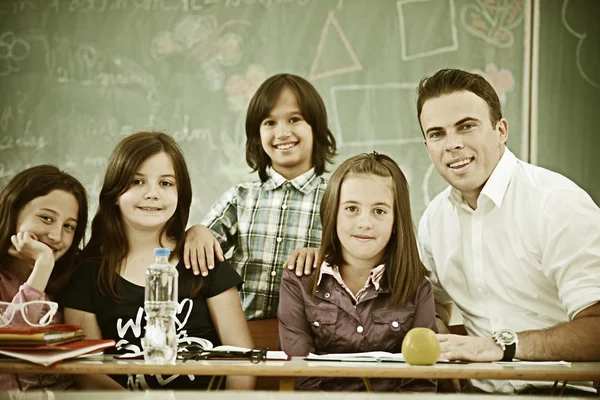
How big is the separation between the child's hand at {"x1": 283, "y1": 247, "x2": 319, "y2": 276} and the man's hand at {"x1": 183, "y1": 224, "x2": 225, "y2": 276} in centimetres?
25

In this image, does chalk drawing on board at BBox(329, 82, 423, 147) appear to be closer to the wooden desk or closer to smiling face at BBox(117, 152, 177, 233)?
smiling face at BBox(117, 152, 177, 233)

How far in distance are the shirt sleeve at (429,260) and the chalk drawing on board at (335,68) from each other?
1.24 meters

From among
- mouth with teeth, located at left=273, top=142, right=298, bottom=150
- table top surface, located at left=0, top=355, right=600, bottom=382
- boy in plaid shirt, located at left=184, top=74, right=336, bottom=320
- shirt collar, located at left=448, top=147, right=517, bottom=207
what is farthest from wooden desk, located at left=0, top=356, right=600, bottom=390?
mouth with teeth, located at left=273, top=142, right=298, bottom=150

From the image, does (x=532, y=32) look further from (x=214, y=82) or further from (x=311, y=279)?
(x=311, y=279)

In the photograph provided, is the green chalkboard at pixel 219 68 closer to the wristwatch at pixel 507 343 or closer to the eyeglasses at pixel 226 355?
the wristwatch at pixel 507 343

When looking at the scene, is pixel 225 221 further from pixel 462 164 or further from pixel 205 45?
pixel 205 45

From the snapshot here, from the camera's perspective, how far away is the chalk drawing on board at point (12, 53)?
3.74 meters

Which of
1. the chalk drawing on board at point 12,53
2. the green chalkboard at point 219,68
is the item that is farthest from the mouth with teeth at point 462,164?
the chalk drawing on board at point 12,53

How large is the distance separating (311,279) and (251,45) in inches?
72.2

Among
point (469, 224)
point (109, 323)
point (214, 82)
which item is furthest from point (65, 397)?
point (214, 82)

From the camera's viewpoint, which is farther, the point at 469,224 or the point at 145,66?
the point at 145,66

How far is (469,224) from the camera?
2.38 metres

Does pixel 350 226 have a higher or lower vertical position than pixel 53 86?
lower

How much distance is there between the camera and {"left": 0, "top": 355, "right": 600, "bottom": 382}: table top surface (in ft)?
4.92
